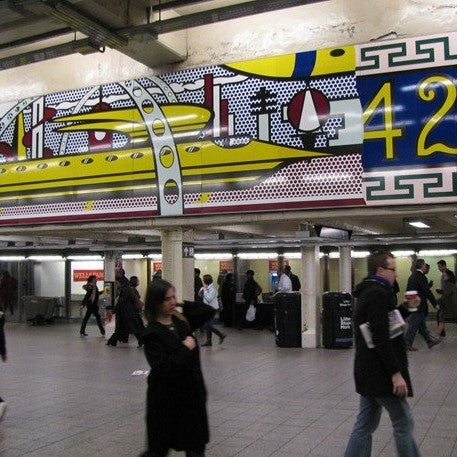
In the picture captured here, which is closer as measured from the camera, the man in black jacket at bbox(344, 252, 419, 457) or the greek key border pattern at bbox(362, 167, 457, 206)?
the man in black jacket at bbox(344, 252, 419, 457)

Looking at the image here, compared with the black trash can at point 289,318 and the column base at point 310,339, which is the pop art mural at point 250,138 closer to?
the black trash can at point 289,318

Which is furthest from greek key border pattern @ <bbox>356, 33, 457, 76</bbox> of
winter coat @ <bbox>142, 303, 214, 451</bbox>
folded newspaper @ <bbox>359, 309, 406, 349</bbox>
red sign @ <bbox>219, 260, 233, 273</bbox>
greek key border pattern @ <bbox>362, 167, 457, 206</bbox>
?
red sign @ <bbox>219, 260, 233, 273</bbox>

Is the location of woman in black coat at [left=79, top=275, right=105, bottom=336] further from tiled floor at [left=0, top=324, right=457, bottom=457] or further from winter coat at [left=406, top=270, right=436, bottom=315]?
winter coat at [left=406, top=270, right=436, bottom=315]

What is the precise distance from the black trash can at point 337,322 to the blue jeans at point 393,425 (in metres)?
8.95

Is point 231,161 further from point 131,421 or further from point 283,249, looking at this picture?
point 283,249

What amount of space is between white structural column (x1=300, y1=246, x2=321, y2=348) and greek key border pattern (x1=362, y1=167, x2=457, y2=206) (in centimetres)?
369

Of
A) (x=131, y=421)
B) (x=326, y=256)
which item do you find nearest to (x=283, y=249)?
(x=326, y=256)

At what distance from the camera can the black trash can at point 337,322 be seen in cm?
1371

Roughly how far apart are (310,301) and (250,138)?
13.7ft

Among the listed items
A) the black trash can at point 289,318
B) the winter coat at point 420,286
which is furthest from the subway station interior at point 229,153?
the winter coat at point 420,286

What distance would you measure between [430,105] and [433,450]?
19.6 ft

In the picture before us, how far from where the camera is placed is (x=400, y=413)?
457cm

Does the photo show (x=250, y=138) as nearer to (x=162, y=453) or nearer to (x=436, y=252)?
(x=162, y=453)

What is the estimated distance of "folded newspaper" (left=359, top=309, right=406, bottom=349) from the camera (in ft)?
15.1
